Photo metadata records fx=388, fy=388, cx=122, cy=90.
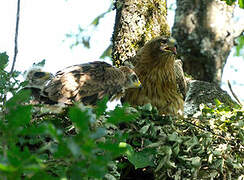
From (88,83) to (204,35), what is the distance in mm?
2946

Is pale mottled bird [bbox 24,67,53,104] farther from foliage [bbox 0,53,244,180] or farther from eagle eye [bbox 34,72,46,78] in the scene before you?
foliage [bbox 0,53,244,180]

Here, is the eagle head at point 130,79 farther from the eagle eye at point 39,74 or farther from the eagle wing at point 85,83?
the eagle eye at point 39,74

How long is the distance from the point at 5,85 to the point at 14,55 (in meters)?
0.31

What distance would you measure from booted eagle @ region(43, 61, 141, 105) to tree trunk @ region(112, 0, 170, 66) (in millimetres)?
704

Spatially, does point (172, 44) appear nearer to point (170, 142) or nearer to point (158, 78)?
point (158, 78)

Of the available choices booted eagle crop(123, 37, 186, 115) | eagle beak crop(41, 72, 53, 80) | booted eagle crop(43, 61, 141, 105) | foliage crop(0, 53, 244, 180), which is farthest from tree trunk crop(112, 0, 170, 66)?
foliage crop(0, 53, 244, 180)

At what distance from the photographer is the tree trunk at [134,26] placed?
14.4 ft

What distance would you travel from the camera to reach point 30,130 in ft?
4.50

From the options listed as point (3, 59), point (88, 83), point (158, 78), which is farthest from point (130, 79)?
point (3, 59)

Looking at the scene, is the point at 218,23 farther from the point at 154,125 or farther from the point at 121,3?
the point at 154,125

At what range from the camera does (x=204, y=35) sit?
18.9 feet

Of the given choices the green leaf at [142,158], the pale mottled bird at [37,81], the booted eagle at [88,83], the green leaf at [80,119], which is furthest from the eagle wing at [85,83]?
the green leaf at [80,119]

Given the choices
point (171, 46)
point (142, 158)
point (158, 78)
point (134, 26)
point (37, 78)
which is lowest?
point (142, 158)

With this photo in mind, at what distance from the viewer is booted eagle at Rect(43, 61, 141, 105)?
321 cm
